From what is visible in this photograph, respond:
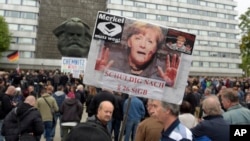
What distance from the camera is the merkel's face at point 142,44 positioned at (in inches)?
176

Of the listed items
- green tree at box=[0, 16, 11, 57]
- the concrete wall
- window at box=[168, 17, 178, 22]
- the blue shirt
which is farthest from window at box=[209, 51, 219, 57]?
the blue shirt

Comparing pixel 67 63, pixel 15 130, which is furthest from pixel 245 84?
pixel 15 130

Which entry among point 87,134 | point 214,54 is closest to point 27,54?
point 214,54

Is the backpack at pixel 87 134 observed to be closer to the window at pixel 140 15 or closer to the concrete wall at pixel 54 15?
the concrete wall at pixel 54 15

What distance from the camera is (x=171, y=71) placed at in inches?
178

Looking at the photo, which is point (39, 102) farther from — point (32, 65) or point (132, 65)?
point (32, 65)

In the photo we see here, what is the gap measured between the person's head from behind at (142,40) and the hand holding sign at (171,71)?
26 centimetres

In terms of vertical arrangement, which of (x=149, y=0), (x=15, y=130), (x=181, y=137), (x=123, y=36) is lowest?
(x=15, y=130)

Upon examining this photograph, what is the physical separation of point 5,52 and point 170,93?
54.1 m

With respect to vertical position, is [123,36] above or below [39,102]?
above

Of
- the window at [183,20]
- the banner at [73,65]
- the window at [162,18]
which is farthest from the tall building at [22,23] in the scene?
the banner at [73,65]

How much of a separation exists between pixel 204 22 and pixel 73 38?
58.2 meters

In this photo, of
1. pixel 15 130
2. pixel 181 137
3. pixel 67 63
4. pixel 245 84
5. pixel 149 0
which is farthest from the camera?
pixel 149 0

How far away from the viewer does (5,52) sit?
54656mm
